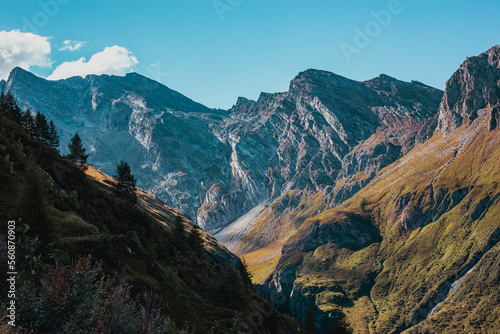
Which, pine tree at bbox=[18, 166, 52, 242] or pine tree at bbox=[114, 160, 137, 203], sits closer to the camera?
pine tree at bbox=[18, 166, 52, 242]

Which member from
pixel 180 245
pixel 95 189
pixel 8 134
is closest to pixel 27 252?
pixel 8 134

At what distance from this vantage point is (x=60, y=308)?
12625mm

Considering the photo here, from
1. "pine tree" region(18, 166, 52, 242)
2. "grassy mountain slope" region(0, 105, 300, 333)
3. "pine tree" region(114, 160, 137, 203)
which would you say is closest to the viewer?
"grassy mountain slope" region(0, 105, 300, 333)

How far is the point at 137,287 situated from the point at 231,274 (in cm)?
2002

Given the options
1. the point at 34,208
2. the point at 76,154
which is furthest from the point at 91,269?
the point at 76,154

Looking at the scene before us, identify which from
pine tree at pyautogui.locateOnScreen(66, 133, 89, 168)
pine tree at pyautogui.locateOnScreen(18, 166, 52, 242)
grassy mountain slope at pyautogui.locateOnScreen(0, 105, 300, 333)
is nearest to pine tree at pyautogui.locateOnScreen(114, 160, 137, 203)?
pine tree at pyautogui.locateOnScreen(66, 133, 89, 168)

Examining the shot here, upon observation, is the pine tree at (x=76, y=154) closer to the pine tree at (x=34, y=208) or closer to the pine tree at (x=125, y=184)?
the pine tree at (x=125, y=184)

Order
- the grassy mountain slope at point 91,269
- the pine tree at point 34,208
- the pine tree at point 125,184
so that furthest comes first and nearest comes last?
1. the pine tree at point 125,184
2. the pine tree at point 34,208
3. the grassy mountain slope at point 91,269

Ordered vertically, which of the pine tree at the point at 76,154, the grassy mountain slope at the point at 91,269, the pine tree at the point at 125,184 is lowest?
the grassy mountain slope at the point at 91,269

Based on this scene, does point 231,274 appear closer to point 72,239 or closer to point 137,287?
point 137,287

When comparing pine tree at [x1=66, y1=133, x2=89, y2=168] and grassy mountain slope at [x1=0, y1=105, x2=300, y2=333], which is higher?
pine tree at [x1=66, y1=133, x2=89, y2=168]

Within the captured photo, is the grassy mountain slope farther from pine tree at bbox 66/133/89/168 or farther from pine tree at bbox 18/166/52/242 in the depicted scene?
pine tree at bbox 66/133/89/168

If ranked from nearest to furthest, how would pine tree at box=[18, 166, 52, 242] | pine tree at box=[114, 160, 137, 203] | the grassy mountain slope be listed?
the grassy mountain slope → pine tree at box=[18, 166, 52, 242] → pine tree at box=[114, 160, 137, 203]

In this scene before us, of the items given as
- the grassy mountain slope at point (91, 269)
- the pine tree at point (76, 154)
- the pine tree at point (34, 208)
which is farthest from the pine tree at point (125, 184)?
the pine tree at point (34, 208)
